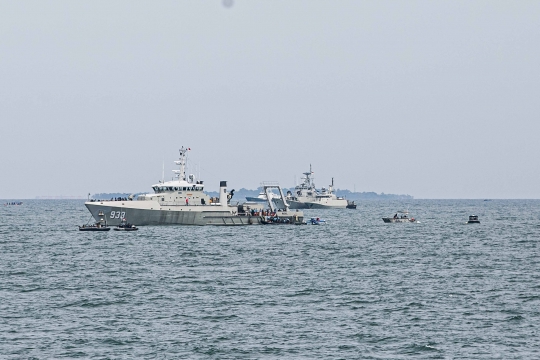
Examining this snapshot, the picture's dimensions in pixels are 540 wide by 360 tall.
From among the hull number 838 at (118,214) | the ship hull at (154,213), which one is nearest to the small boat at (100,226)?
the ship hull at (154,213)

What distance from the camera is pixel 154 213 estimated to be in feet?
376

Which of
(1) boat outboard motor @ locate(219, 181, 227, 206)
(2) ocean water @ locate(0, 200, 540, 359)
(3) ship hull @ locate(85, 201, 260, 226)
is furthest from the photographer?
(1) boat outboard motor @ locate(219, 181, 227, 206)

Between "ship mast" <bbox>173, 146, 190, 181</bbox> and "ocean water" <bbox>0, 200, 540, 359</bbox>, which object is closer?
"ocean water" <bbox>0, 200, 540, 359</bbox>

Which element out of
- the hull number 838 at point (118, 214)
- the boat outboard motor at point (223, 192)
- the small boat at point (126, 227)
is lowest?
the small boat at point (126, 227)

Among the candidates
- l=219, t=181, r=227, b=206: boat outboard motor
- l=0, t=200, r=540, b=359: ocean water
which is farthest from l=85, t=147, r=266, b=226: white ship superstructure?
l=0, t=200, r=540, b=359: ocean water

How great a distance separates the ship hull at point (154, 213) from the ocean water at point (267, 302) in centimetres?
2260

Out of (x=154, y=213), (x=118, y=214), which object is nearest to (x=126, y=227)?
(x=118, y=214)

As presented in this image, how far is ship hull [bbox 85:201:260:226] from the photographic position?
113 metres

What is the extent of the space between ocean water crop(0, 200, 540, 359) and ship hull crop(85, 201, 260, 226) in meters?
22.6

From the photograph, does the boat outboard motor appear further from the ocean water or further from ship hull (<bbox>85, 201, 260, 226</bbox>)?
the ocean water

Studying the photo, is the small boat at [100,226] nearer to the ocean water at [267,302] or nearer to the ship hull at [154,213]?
the ship hull at [154,213]

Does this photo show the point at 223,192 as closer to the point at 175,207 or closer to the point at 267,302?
the point at 175,207

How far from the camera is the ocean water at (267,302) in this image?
120 ft

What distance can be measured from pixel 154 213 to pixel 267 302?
2674 inches
